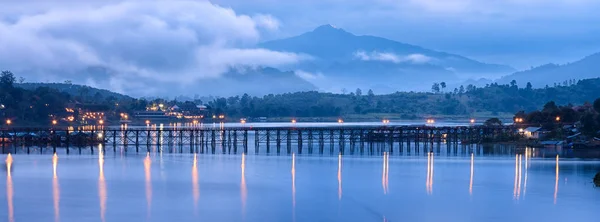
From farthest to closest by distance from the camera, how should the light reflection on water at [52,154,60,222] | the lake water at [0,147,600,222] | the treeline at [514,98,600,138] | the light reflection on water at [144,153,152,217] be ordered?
Result: the treeline at [514,98,600,138] → the light reflection on water at [144,153,152,217] → the lake water at [0,147,600,222] → the light reflection on water at [52,154,60,222]

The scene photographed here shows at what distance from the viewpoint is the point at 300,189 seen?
40250 mm

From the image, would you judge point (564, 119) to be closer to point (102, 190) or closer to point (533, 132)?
point (533, 132)

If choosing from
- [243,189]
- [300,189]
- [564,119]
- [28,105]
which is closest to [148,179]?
[243,189]

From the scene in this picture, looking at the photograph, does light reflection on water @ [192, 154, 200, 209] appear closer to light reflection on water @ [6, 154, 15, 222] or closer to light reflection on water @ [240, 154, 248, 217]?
light reflection on water @ [240, 154, 248, 217]

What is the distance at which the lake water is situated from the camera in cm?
3172

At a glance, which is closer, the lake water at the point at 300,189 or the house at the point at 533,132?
the lake water at the point at 300,189

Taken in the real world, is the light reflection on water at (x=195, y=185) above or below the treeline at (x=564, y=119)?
below

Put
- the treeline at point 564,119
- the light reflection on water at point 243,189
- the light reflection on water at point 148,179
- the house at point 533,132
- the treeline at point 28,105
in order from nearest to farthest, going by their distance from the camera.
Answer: the light reflection on water at point 243,189 → the light reflection on water at point 148,179 → the treeline at point 564,119 → the house at point 533,132 → the treeline at point 28,105

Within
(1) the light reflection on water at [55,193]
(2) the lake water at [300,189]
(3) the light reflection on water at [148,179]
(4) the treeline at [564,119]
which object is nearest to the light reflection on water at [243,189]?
(2) the lake water at [300,189]

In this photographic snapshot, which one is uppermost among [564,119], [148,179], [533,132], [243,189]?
[564,119]

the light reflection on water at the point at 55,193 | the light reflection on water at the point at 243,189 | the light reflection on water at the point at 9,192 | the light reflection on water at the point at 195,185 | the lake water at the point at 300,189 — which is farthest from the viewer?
the light reflection on water at the point at 195,185

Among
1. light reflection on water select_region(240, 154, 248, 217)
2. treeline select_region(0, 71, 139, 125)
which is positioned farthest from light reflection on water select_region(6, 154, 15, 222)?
Answer: treeline select_region(0, 71, 139, 125)

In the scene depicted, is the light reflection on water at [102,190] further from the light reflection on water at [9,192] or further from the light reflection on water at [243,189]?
the light reflection on water at [243,189]

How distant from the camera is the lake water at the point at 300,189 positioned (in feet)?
104
